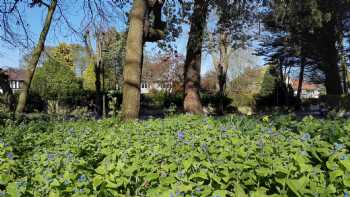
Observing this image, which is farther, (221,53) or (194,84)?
(221,53)

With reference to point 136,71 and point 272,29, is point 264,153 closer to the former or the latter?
point 136,71

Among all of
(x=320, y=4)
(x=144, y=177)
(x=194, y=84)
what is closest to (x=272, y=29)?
(x=320, y=4)

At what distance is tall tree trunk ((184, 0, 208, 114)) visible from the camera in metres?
14.6

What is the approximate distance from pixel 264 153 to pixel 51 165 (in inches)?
56.1

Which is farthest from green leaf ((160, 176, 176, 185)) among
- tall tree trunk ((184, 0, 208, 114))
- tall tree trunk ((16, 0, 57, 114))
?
tall tree trunk ((184, 0, 208, 114))

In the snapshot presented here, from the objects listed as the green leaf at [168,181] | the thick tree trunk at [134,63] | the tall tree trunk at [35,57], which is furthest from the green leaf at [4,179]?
the tall tree trunk at [35,57]

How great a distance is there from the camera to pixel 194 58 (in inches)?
589

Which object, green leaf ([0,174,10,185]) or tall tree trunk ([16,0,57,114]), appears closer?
green leaf ([0,174,10,185])

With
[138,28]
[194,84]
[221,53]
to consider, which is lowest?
[194,84]

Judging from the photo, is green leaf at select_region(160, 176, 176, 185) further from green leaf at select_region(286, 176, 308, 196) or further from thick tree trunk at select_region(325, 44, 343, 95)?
thick tree trunk at select_region(325, 44, 343, 95)

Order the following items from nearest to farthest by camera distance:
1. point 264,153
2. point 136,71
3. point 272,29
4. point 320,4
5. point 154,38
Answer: point 264,153 → point 136,71 → point 154,38 → point 320,4 → point 272,29

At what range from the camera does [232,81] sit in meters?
57.0

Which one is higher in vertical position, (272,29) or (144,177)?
(272,29)

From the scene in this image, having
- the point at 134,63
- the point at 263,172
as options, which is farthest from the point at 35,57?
the point at 263,172
